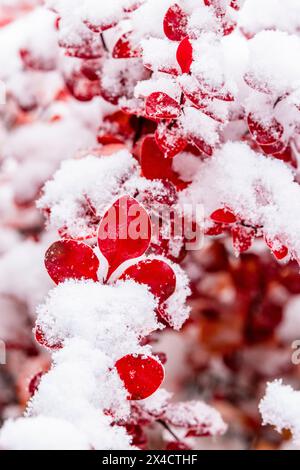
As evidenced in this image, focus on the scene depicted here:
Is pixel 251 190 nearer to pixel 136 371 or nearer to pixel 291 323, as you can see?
pixel 136 371

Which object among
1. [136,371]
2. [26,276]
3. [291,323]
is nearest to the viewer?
[136,371]

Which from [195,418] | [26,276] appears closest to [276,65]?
[195,418]

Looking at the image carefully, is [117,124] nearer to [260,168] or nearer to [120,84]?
[120,84]

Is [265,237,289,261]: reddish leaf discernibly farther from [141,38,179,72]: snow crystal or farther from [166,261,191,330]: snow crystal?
[141,38,179,72]: snow crystal

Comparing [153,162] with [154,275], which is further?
[153,162]

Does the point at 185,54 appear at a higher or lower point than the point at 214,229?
higher

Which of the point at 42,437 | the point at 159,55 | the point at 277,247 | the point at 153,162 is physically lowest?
the point at 42,437

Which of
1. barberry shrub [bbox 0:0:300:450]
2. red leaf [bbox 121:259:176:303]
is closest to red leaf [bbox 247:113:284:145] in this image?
barberry shrub [bbox 0:0:300:450]
